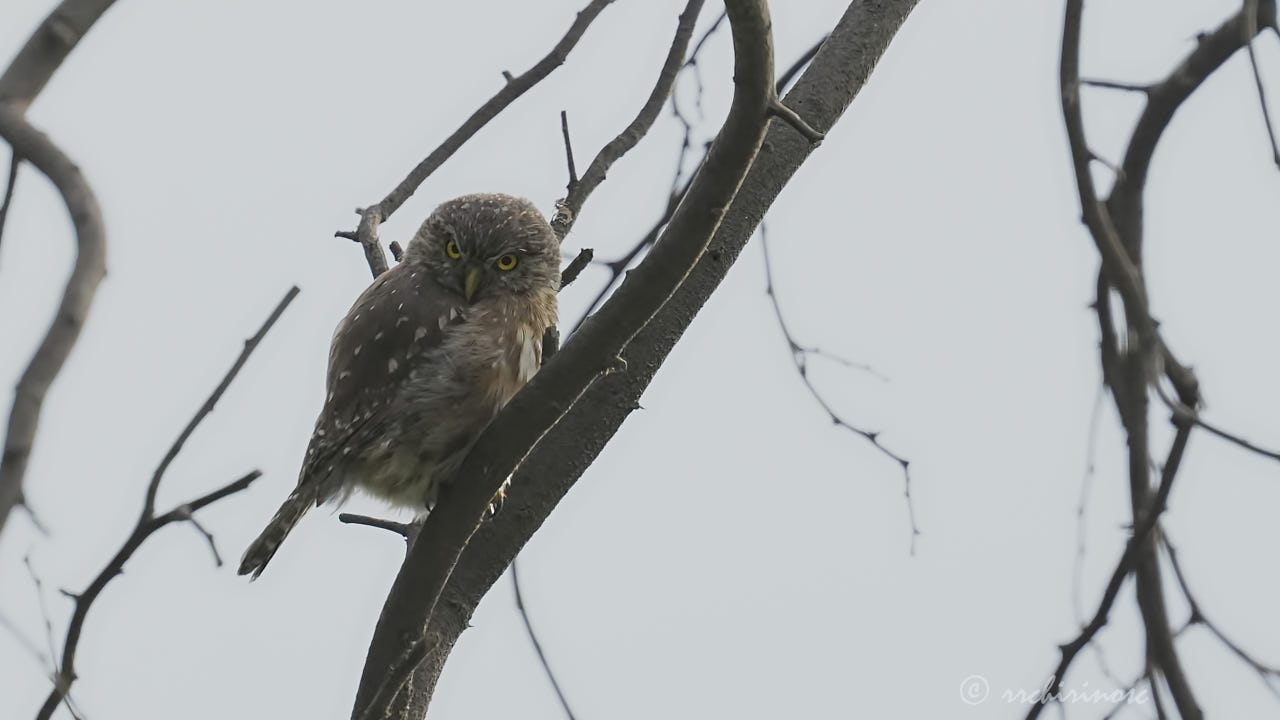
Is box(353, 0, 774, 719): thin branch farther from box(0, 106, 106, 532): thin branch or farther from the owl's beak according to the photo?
the owl's beak

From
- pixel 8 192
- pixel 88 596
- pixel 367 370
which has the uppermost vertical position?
pixel 367 370

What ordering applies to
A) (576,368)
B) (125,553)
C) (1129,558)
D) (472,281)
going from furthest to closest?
(472,281) → (576,368) → (1129,558) → (125,553)

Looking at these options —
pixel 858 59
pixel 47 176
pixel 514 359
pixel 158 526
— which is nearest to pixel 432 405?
pixel 514 359

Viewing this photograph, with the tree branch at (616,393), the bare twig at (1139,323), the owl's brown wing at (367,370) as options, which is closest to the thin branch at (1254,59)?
the bare twig at (1139,323)

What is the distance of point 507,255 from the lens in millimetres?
5379

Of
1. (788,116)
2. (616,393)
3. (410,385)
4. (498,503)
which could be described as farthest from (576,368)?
(410,385)

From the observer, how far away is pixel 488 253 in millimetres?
5363

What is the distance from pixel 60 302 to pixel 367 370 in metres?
2.93

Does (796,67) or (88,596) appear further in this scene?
(796,67)

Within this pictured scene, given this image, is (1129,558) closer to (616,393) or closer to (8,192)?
(616,393)

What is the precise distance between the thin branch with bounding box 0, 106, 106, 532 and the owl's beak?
3.17 metres

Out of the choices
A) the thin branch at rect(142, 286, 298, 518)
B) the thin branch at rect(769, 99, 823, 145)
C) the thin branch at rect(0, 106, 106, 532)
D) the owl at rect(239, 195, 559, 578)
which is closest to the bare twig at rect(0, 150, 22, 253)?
the thin branch at rect(0, 106, 106, 532)

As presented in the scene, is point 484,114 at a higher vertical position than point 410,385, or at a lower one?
higher

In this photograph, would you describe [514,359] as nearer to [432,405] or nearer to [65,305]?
[432,405]
